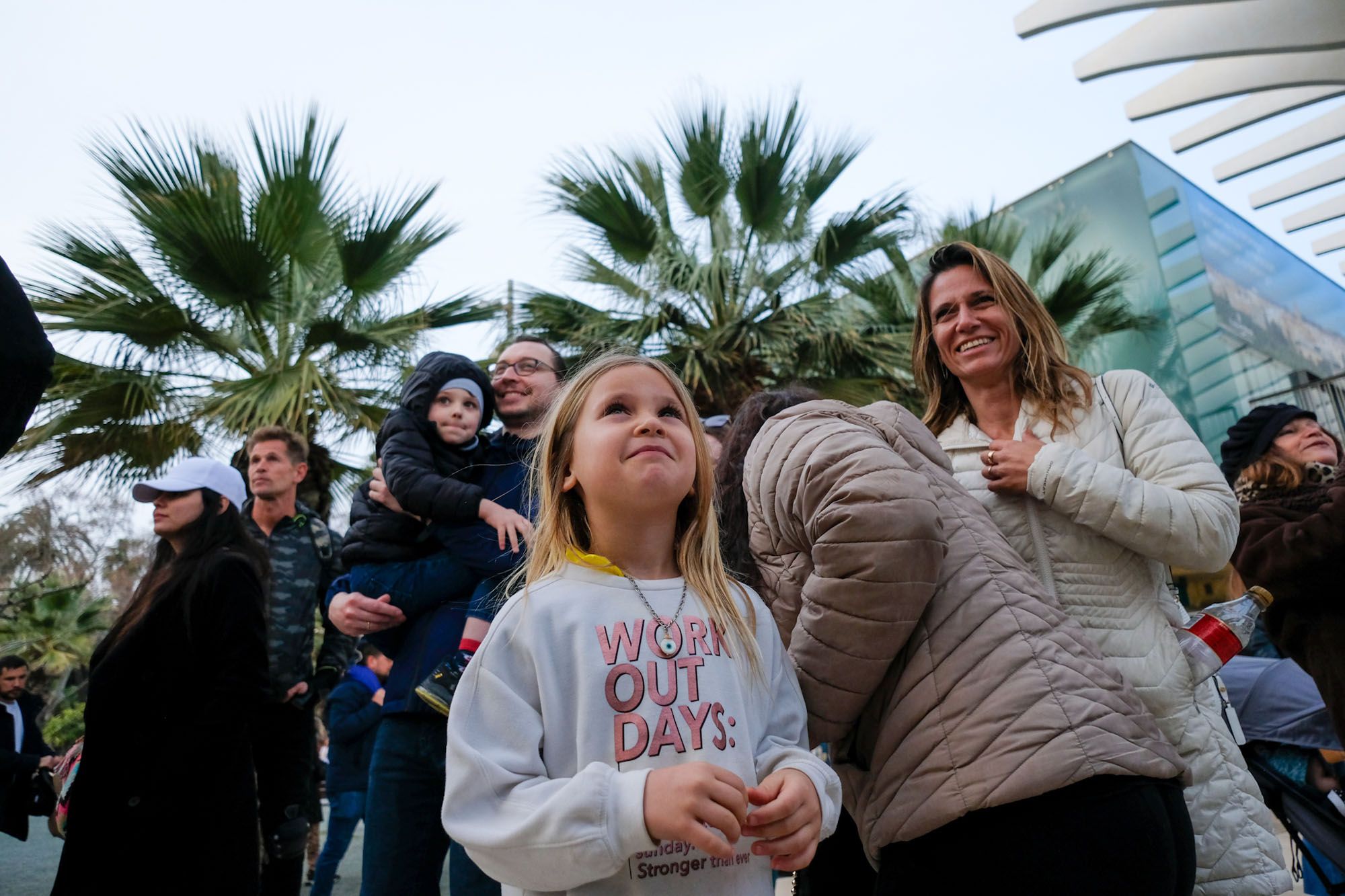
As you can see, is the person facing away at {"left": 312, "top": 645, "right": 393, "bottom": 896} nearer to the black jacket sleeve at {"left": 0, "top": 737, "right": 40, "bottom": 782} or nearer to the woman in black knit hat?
the black jacket sleeve at {"left": 0, "top": 737, "right": 40, "bottom": 782}

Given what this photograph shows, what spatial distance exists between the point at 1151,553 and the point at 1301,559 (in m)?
1.32

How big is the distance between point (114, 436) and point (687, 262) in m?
4.33

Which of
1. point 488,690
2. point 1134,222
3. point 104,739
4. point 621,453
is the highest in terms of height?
point 1134,222

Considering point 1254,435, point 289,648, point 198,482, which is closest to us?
point 198,482

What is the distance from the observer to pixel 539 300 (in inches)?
289

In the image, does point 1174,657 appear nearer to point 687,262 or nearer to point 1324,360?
point 687,262

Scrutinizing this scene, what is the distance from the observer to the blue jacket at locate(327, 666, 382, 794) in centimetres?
458

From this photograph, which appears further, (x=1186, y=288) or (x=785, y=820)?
(x=1186, y=288)

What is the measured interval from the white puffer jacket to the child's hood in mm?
1591

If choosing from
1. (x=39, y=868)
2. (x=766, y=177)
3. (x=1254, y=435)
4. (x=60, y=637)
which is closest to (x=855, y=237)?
(x=766, y=177)

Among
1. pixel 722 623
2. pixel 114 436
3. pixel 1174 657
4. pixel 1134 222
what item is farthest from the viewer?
pixel 1134 222

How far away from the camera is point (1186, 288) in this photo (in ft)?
32.0

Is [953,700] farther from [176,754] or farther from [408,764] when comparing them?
[176,754]

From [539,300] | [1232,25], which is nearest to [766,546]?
[1232,25]
